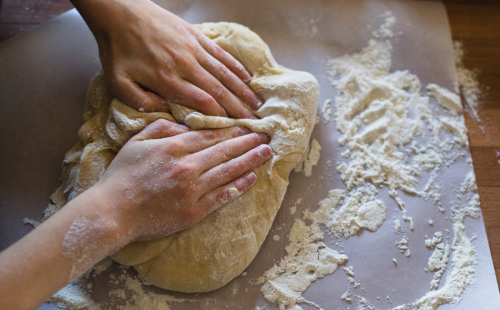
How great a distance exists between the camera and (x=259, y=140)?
4.38 ft

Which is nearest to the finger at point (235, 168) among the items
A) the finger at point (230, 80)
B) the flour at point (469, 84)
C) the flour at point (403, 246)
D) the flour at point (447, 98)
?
the finger at point (230, 80)

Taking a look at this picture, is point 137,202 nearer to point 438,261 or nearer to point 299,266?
point 299,266

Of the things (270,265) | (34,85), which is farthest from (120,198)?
(34,85)

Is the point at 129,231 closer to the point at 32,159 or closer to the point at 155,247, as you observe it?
the point at 155,247

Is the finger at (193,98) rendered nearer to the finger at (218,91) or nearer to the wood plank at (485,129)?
the finger at (218,91)

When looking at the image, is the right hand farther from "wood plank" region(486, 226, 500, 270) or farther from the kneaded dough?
"wood plank" region(486, 226, 500, 270)

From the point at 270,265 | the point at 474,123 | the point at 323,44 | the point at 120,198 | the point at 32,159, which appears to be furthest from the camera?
the point at 323,44

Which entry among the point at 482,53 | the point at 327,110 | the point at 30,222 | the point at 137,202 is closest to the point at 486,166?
the point at 482,53

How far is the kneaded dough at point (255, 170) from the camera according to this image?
122cm

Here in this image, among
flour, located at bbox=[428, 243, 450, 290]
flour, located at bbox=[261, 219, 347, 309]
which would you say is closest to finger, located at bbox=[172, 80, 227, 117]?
flour, located at bbox=[261, 219, 347, 309]

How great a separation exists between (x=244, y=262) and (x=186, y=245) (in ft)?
0.77

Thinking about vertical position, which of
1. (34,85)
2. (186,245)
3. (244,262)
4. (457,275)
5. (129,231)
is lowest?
→ (457,275)

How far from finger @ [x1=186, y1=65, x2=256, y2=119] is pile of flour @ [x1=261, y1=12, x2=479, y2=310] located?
1.72ft

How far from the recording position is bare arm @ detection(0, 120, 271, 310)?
96 centimetres
